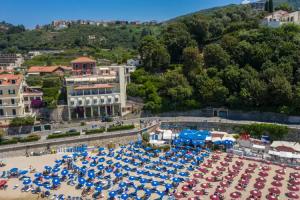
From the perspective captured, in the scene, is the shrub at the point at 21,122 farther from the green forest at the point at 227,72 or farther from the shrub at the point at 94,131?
the green forest at the point at 227,72

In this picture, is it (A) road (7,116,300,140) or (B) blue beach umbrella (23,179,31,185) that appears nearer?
(B) blue beach umbrella (23,179,31,185)

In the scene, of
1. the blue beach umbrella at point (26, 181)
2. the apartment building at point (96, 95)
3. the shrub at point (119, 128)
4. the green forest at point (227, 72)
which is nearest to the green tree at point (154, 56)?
the green forest at point (227, 72)

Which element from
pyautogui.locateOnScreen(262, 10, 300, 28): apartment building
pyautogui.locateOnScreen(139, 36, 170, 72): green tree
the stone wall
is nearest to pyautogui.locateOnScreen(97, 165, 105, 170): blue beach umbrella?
the stone wall

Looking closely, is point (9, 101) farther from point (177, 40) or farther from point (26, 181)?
point (177, 40)

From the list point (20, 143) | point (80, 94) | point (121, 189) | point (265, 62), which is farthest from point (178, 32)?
point (121, 189)

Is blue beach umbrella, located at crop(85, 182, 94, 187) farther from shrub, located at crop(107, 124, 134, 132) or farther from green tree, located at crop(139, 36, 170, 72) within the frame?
green tree, located at crop(139, 36, 170, 72)

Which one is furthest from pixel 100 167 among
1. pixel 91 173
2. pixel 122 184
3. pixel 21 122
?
pixel 21 122
